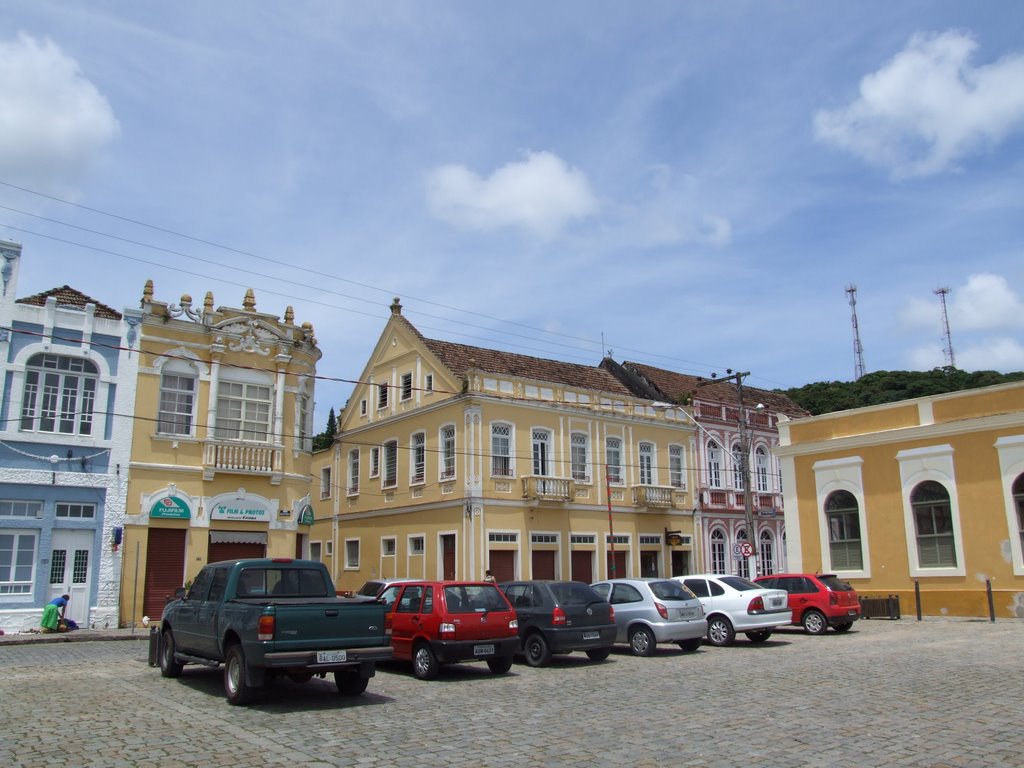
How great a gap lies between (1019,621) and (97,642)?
80.5ft

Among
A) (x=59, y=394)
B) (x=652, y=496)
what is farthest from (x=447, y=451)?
(x=59, y=394)

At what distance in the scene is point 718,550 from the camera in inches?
1561

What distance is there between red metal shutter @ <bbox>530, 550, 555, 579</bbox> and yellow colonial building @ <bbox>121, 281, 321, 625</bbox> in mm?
9641

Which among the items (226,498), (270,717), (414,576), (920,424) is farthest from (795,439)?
(270,717)

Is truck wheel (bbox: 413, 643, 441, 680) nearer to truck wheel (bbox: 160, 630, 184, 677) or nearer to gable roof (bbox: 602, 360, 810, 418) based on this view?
truck wheel (bbox: 160, 630, 184, 677)

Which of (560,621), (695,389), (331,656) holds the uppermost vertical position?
(695,389)

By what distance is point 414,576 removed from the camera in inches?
1353

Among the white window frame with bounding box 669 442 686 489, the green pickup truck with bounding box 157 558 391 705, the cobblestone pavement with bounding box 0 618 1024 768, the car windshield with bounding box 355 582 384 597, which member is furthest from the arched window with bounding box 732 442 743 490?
the green pickup truck with bounding box 157 558 391 705

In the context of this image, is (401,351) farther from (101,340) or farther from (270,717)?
(270,717)

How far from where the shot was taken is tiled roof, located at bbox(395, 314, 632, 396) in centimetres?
3494

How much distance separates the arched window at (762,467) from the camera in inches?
1660

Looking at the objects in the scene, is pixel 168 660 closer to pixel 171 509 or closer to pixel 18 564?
pixel 18 564

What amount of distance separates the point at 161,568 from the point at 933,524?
23.7 meters

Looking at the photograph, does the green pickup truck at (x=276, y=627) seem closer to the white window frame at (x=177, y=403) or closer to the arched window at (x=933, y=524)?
the white window frame at (x=177, y=403)
